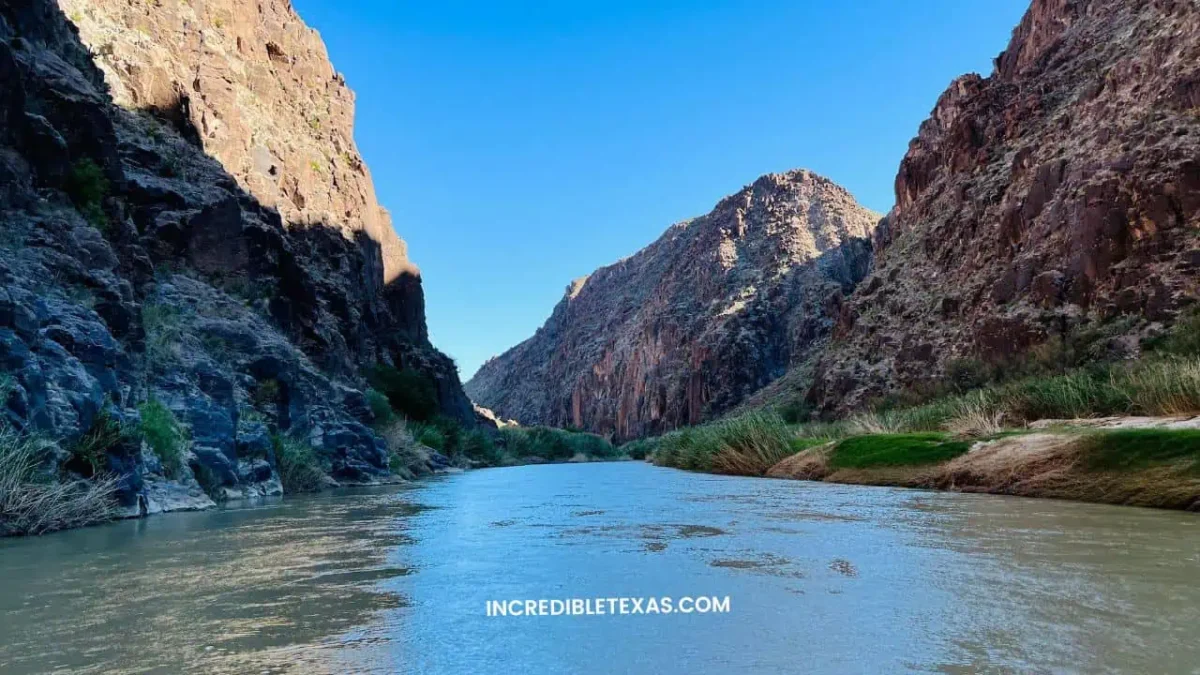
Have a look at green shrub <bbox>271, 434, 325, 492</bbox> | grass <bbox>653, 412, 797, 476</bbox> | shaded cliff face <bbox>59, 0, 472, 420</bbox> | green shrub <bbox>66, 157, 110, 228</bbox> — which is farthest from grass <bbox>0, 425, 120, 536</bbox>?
grass <bbox>653, 412, 797, 476</bbox>

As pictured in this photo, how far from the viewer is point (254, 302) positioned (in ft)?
83.5

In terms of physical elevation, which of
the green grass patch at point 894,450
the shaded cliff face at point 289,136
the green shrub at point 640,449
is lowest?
the green shrub at point 640,449

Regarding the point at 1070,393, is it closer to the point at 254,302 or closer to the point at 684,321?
the point at 254,302

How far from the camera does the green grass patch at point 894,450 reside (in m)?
15.1

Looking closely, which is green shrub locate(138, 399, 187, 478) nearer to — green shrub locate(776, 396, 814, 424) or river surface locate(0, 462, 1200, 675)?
river surface locate(0, 462, 1200, 675)

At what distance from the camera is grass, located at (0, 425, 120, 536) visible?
8312 mm

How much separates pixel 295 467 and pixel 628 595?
638 inches

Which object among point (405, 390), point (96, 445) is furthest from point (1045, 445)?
point (405, 390)

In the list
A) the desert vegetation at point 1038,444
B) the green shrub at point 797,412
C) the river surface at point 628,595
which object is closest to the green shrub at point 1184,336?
the desert vegetation at point 1038,444

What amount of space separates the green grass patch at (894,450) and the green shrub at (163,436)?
15.0 metres

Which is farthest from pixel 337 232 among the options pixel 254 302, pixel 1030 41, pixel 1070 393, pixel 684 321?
pixel 684 321

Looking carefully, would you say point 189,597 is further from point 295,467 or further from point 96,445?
point 295,467

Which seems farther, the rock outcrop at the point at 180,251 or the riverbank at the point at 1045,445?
the rock outcrop at the point at 180,251

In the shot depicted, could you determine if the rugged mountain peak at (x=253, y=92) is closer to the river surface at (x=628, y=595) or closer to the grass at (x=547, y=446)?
the grass at (x=547, y=446)
